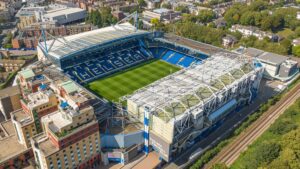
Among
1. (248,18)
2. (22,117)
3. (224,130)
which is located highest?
(248,18)

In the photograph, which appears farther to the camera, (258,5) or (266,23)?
(258,5)

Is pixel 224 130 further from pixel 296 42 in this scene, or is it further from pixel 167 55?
pixel 296 42

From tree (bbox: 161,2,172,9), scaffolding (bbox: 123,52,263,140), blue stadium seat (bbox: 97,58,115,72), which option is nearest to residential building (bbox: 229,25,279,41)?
scaffolding (bbox: 123,52,263,140)

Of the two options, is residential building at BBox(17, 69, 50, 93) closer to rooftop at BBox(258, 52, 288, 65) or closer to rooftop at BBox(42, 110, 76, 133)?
rooftop at BBox(42, 110, 76, 133)

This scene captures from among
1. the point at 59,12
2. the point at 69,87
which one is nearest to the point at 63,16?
the point at 59,12

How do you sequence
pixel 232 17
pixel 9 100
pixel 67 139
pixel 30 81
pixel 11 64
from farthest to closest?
pixel 232 17
pixel 11 64
pixel 9 100
pixel 30 81
pixel 67 139

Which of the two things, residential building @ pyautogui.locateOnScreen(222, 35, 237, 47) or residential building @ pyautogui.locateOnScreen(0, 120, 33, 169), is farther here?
residential building @ pyautogui.locateOnScreen(222, 35, 237, 47)

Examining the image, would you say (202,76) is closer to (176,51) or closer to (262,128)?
(262,128)
